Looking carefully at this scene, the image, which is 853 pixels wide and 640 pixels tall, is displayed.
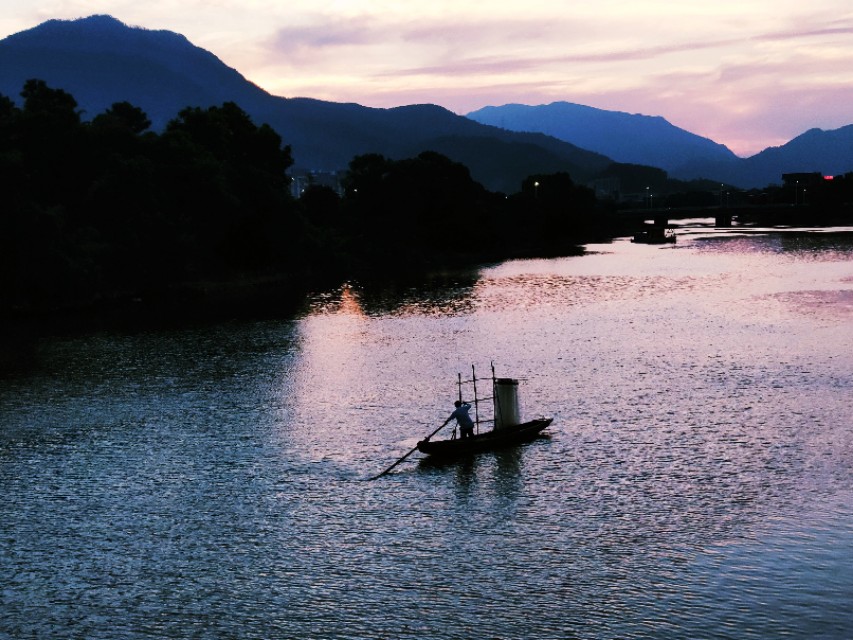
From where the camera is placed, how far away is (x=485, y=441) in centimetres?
4741

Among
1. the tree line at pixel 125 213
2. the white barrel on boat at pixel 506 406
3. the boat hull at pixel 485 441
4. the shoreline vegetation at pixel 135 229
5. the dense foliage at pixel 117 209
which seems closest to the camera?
the boat hull at pixel 485 441

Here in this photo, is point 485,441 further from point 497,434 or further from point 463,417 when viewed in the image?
point 463,417

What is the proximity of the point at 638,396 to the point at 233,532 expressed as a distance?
1232 inches

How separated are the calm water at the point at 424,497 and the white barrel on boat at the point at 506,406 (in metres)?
2.18

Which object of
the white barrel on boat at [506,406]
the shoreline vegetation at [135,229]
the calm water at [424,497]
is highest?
the shoreline vegetation at [135,229]

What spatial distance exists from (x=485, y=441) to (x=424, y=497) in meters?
7.19

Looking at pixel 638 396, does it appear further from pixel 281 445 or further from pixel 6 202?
pixel 6 202

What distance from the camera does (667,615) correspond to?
2884cm

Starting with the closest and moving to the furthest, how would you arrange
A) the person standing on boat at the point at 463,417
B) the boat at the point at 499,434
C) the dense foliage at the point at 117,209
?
the boat at the point at 499,434 < the person standing on boat at the point at 463,417 < the dense foliage at the point at 117,209

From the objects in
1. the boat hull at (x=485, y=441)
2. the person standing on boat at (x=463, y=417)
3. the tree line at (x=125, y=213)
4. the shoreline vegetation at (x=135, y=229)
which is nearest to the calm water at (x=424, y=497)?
the boat hull at (x=485, y=441)

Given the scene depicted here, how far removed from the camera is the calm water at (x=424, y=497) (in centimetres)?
2992

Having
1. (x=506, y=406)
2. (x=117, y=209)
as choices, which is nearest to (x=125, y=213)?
(x=117, y=209)

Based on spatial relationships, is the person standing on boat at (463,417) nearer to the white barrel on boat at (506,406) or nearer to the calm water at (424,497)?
the calm water at (424,497)

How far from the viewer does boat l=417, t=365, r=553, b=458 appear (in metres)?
46.2
